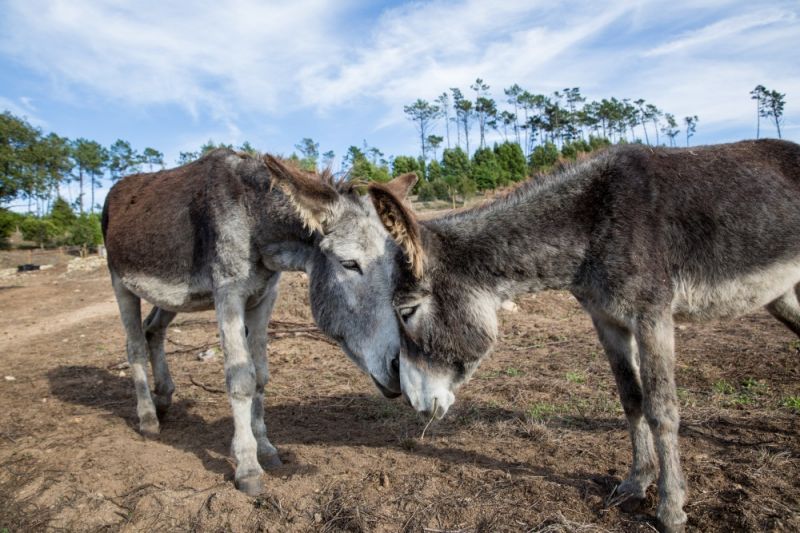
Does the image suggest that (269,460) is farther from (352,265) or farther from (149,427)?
(352,265)

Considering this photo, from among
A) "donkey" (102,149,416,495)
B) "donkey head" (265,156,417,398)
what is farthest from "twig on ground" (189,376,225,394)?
"donkey head" (265,156,417,398)

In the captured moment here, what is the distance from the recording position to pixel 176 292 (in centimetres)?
471

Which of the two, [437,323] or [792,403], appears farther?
[792,403]

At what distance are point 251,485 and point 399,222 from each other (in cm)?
238

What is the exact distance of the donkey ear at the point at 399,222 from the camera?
10.4 feet

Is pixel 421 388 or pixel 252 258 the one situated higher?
pixel 252 258

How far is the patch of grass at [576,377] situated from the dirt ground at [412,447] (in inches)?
1.6

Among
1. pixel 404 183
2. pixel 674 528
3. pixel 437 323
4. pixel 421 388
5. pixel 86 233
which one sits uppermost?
pixel 86 233

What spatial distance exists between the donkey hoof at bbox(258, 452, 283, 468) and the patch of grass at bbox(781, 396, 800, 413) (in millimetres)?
4882

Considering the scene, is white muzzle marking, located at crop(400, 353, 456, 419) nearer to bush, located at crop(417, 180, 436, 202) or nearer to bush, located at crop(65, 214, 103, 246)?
bush, located at crop(417, 180, 436, 202)

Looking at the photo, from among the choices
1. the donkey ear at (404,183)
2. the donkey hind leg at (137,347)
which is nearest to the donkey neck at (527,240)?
the donkey ear at (404,183)

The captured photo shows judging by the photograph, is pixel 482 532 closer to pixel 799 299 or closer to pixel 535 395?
pixel 535 395

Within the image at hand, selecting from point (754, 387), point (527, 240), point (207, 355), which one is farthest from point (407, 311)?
point (207, 355)

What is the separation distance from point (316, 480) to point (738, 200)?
3.74 meters
